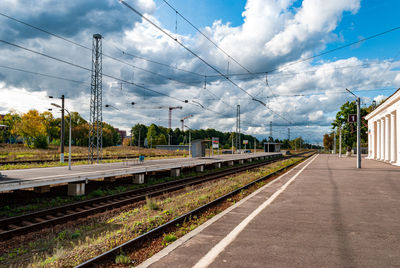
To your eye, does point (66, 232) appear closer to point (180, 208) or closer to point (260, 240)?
point (180, 208)

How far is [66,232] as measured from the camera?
7785mm

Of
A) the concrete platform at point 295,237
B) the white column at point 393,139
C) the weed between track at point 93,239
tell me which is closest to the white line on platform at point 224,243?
the concrete platform at point 295,237

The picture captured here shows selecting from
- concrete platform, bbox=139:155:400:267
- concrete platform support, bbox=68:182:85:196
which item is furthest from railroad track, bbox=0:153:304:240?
concrete platform, bbox=139:155:400:267

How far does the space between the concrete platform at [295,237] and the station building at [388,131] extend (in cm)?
2175

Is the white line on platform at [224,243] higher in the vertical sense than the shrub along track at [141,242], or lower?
higher

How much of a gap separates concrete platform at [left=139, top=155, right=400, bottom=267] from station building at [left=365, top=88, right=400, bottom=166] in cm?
2175

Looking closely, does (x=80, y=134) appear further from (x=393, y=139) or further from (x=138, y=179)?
(x=393, y=139)

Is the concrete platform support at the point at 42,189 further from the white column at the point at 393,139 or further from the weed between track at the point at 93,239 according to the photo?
the white column at the point at 393,139

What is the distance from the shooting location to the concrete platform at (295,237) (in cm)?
476

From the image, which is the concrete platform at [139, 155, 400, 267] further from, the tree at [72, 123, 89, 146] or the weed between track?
the tree at [72, 123, 89, 146]

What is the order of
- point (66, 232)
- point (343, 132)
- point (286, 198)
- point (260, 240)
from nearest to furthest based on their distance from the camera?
point (260, 240)
point (66, 232)
point (286, 198)
point (343, 132)

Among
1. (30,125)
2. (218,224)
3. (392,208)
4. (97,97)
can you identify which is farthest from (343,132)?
(30,125)

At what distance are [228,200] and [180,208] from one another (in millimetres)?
2286

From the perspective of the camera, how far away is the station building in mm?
27047
